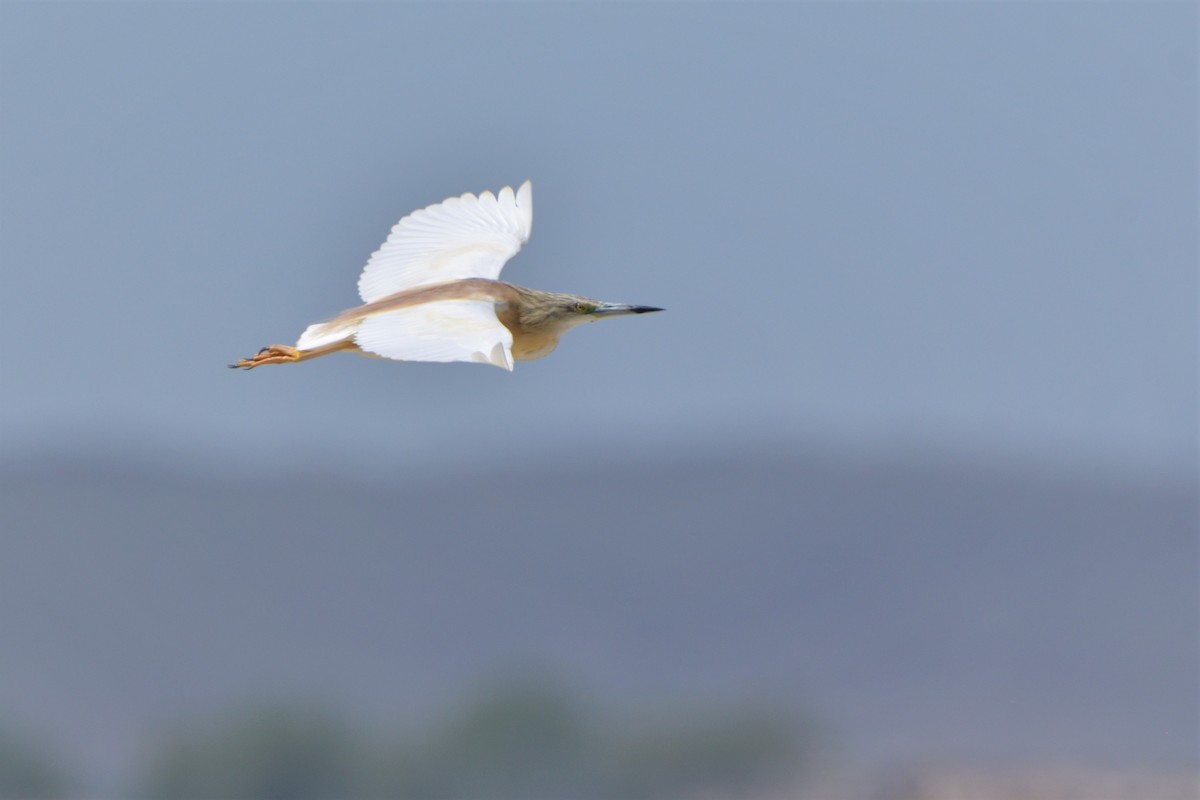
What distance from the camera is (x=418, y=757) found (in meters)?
15.2

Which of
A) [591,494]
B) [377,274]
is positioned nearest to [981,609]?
[591,494]

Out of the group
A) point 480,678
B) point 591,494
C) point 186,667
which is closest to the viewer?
point 480,678

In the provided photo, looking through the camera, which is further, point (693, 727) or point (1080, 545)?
point (1080, 545)

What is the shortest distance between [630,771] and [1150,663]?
6.35 meters

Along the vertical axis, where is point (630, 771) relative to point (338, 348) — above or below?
below

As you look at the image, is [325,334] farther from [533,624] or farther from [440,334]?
[533,624]

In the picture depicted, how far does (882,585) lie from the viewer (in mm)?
20609

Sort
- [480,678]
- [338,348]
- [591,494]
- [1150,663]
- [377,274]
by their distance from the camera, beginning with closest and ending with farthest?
[338,348], [377,274], [480,678], [1150,663], [591,494]

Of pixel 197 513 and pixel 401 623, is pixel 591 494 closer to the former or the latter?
pixel 401 623

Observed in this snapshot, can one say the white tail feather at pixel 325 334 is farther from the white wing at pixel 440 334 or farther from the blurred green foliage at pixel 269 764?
the blurred green foliage at pixel 269 764

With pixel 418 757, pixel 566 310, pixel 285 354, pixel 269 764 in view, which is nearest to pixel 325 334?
A: pixel 285 354

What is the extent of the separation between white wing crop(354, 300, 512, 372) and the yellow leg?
0.08m

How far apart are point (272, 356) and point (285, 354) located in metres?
0.04

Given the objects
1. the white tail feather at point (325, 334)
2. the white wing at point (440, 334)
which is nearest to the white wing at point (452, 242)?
the white tail feather at point (325, 334)
